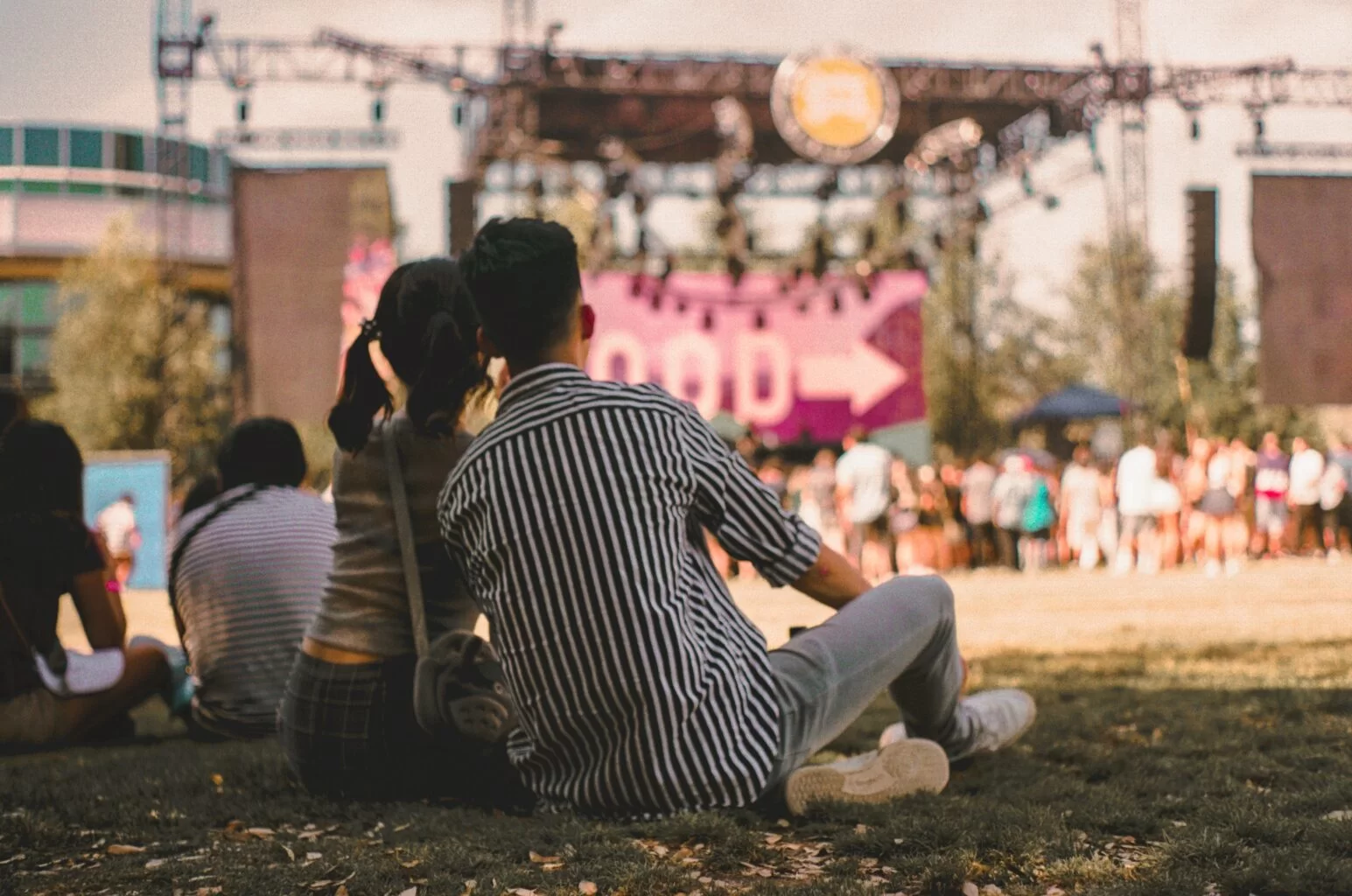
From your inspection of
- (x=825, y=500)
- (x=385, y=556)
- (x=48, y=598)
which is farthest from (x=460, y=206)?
(x=385, y=556)

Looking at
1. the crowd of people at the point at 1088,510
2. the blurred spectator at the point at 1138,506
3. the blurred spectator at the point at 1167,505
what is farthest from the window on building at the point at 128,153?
the blurred spectator at the point at 1138,506

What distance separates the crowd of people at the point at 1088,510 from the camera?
15.6 meters

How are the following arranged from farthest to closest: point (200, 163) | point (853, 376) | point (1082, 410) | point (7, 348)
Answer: point (200, 163)
point (7, 348)
point (1082, 410)
point (853, 376)

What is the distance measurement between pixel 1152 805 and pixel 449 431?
1844 millimetres

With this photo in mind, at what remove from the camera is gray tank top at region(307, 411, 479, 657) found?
330 cm

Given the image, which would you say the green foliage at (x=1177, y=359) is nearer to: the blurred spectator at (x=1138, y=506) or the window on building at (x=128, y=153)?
the blurred spectator at (x=1138, y=506)

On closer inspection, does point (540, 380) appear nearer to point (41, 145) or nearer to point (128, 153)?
point (128, 153)

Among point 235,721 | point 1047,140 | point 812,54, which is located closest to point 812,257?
point 812,54

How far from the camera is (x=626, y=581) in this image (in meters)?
2.84

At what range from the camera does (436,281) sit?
130 inches

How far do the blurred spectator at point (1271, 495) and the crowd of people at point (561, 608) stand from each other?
1439cm

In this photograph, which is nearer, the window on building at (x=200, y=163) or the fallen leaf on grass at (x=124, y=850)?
A: the fallen leaf on grass at (x=124, y=850)

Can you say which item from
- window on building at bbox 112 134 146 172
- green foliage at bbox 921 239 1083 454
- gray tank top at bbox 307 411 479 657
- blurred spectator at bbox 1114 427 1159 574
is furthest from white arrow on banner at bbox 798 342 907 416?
window on building at bbox 112 134 146 172

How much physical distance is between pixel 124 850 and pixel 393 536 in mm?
929
